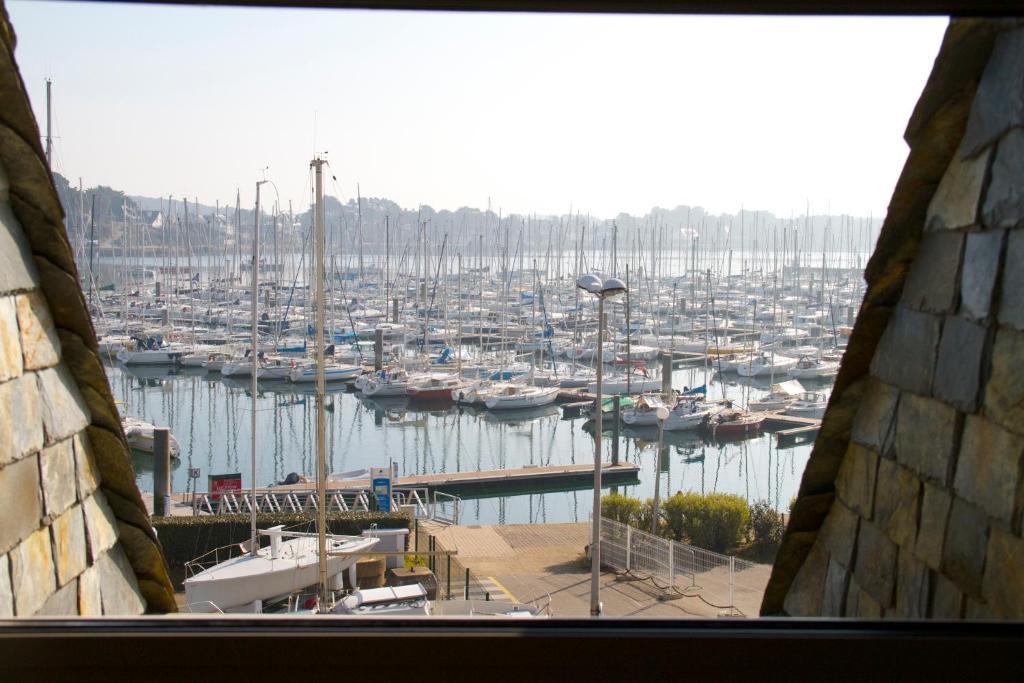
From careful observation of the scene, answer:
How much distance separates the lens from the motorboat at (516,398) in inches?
970

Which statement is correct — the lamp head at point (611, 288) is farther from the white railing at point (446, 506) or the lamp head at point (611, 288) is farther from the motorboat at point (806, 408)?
the motorboat at point (806, 408)

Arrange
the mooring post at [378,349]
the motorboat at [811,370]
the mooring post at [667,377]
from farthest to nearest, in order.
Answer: the mooring post at [378,349] < the motorboat at [811,370] < the mooring post at [667,377]

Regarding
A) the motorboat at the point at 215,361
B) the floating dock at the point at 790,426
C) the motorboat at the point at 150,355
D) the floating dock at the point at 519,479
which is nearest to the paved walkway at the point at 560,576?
the floating dock at the point at 519,479

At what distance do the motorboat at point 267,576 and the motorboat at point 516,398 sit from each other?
633 inches

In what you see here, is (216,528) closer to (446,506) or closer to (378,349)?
(446,506)

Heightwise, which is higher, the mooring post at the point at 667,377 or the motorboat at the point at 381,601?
the motorboat at the point at 381,601

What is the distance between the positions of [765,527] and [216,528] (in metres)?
6.19

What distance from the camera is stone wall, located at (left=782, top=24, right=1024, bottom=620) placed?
1.09 meters

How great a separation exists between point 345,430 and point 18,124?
21867mm

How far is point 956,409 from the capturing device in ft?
3.93

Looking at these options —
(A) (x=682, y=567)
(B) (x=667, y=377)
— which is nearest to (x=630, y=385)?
(B) (x=667, y=377)

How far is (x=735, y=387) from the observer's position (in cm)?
2645

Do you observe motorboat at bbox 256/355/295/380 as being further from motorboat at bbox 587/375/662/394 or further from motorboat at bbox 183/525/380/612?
motorboat at bbox 183/525/380/612

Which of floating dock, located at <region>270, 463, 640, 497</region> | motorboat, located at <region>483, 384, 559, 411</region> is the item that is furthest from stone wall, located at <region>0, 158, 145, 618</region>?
motorboat, located at <region>483, 384, 559, 411</region>
